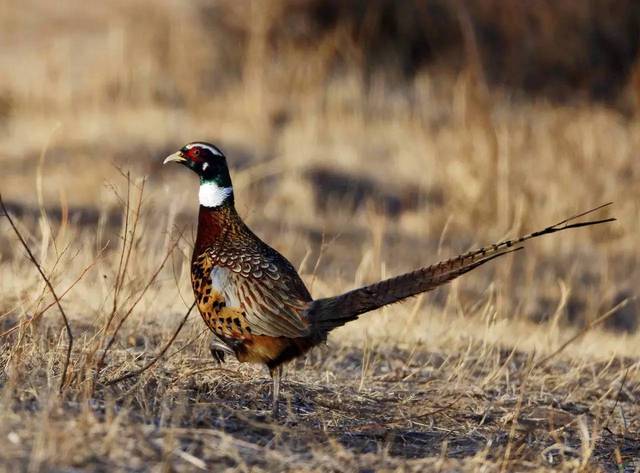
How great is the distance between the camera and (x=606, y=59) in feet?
50.0

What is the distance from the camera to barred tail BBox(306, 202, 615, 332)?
13.9ft

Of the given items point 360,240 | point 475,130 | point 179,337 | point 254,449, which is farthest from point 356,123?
point 254,449

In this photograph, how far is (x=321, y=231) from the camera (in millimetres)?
10391

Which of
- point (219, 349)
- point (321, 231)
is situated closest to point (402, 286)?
point (219, 349)

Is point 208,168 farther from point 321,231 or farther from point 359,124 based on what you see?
point 359,124

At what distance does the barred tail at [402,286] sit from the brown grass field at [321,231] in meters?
0.37

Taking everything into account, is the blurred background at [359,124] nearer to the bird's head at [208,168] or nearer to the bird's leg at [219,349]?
the bird's head at [208,168]

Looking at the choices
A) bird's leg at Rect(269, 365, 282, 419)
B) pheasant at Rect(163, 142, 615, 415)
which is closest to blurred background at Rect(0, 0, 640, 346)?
pheasant at Rect(163, 142, 615, 415)

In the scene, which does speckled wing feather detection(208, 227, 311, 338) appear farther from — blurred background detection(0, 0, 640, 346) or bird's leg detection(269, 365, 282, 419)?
blurred background detection(0, 0, 640, 346)

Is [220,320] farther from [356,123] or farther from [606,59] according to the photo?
[606,59]

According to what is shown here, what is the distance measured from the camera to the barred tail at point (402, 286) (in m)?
4.25

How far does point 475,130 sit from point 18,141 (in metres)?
4.49

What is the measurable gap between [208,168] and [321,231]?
5.28 m

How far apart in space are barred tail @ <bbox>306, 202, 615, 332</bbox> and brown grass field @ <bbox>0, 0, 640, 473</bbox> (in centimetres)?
37
